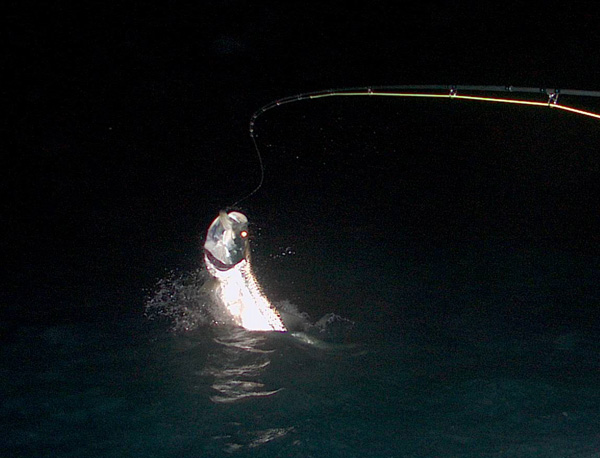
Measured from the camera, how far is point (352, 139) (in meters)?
16.2

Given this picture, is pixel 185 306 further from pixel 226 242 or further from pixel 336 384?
pixel 336 384

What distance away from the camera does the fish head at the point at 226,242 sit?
4.86m

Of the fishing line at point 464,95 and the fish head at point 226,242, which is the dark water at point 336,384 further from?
the fishing line at point 464,95

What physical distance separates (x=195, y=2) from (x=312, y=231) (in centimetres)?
1238

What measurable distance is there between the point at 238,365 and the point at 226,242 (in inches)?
44.0

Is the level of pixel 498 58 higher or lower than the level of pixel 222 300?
higher

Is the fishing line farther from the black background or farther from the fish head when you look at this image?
the black background

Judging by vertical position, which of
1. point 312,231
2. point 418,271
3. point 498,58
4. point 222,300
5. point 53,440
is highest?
point 498,58

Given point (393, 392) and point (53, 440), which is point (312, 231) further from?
point (53, 440)

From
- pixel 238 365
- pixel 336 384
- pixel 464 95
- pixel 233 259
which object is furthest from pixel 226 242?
pixel 464 95

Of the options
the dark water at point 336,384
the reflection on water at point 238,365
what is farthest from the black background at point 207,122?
the reflection on water at point 238,365

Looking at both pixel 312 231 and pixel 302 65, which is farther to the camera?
pixel 302 65

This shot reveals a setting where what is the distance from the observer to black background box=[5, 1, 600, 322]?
8.90 m

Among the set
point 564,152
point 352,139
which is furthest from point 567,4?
point 352,139
